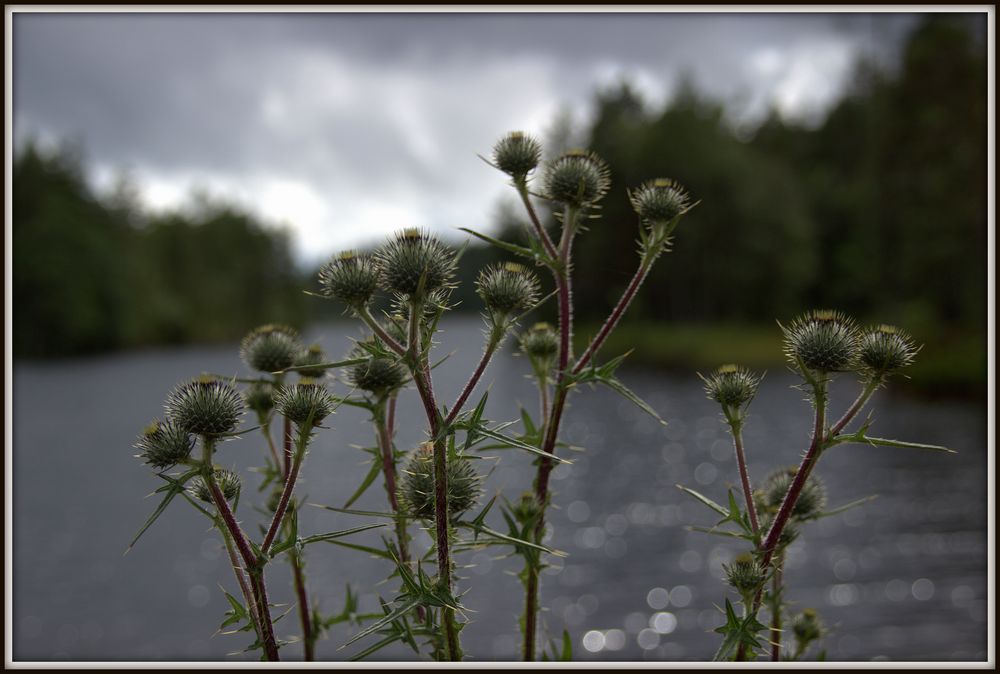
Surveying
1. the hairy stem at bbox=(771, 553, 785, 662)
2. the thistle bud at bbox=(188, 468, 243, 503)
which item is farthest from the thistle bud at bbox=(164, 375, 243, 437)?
the hairy stem at bbox=(771, 553, 785, 662)

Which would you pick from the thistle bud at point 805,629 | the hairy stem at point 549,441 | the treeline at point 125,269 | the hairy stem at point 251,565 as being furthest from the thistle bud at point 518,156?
the treeline at point 125,269

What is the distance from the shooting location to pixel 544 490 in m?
2.13

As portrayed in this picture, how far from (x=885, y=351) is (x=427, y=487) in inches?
47.2

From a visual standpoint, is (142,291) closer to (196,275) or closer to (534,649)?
(196,275)

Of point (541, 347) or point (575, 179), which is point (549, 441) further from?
point (575, 179)

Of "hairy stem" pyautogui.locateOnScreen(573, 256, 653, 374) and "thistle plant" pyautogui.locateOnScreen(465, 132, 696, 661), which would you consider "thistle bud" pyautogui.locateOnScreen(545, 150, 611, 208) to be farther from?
"hairy stem" pyautogui.locateOnScreen(573, 256, 653, 374)

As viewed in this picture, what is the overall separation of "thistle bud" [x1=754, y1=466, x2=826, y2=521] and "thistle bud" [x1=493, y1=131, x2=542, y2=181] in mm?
1177

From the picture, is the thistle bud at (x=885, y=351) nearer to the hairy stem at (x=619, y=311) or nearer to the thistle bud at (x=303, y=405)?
the hairy stem at (x=619, y=311)

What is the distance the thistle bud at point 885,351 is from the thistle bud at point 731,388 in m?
0.27

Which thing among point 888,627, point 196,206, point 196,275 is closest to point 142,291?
point 196,275

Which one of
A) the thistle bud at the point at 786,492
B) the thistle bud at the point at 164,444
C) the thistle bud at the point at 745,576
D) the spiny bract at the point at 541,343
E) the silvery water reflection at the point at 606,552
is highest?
the spiny bract at the point at 541,343

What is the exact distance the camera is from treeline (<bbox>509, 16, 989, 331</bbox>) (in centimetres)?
4253

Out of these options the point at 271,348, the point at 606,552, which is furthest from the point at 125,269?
the point at 271,348

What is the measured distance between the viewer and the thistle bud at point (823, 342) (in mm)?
1987
